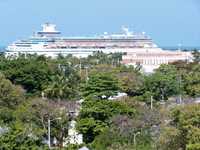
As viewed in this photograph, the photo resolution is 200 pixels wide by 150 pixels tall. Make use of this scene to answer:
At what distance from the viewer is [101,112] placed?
23688 mm

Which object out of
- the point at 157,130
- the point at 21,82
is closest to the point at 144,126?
the point at 157,130

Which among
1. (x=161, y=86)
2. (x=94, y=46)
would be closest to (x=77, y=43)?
(x=94, y=46)

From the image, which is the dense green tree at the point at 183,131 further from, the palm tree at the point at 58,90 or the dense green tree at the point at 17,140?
the palm tree at the point at 58,90

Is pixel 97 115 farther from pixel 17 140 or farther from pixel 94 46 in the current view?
pixel 94 46

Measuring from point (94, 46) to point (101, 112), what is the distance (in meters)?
61.1

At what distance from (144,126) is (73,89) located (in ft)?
39.2

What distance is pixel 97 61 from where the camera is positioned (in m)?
60.6

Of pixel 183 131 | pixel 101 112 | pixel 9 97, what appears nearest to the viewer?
pixel 183 131

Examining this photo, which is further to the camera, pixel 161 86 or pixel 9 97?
pixel 161 86

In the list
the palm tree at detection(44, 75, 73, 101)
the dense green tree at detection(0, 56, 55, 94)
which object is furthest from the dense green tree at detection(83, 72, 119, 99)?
the dense green tree at detection(0, 56, 55, 94)

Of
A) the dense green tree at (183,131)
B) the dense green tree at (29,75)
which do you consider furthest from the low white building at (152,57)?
the dense green tree at (183,131)

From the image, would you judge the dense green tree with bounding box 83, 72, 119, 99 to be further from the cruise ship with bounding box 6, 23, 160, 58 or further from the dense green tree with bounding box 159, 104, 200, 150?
the cruise ship with bounding box 6, 23, 160, 58

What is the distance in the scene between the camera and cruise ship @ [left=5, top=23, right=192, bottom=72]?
8194cm

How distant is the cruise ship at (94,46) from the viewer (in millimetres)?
81938
